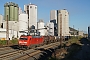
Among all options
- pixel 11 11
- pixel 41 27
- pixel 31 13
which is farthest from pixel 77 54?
pixel 31 13

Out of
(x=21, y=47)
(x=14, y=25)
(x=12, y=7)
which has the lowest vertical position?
(x=21, y=47)

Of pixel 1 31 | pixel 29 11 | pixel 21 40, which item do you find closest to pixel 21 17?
pixel 29 11

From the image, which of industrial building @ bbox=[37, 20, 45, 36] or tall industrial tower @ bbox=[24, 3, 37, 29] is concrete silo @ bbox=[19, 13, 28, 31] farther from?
industrial building @ bbox=[37, 20, 45, 36]

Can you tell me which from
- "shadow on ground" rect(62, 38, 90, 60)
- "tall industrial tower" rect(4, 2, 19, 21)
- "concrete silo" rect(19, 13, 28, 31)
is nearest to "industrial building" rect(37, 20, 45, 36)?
"concrete silo" rect(19, 13, 28, 31)

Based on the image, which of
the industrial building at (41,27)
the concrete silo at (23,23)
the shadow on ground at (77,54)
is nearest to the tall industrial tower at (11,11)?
the concrete silo at (23,23)

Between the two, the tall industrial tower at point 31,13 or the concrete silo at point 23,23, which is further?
the tall industrial tower at point 31,13

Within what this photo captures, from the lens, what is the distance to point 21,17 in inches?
4432

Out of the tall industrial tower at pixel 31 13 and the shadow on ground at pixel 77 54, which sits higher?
the tall industrial tower at pixel 31 13

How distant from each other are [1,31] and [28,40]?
43.4m

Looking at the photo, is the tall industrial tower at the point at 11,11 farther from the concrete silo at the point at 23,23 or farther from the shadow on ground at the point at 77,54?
the shadow on ground at the point at 77,54

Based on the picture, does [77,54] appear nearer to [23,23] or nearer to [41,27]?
[23,23]

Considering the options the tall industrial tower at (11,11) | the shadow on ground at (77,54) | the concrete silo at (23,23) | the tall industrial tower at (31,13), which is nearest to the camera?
the shadow on ground at (77,54)

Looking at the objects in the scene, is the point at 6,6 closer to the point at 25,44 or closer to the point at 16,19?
the point at 16,19

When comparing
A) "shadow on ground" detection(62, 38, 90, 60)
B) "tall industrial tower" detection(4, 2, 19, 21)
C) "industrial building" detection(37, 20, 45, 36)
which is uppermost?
"tall industrial tower" detection(4, 2, 19, 21)
